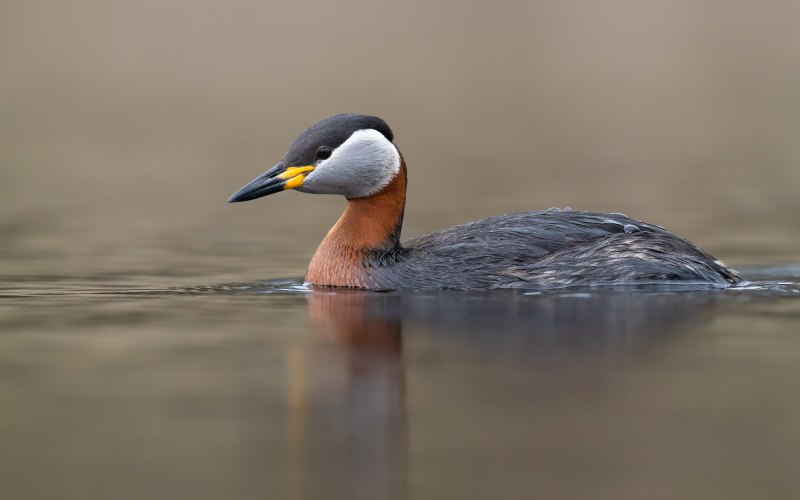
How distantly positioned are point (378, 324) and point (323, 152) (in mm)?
2492

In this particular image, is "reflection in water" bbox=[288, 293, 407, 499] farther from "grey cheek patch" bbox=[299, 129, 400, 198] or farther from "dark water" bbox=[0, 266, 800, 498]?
"grey cheek patch" bbox=[299, 129, 400, 198]

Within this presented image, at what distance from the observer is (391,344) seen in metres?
9.03

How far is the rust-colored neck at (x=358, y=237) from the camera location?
38.7 ft

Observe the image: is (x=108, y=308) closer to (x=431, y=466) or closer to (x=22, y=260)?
(x=22, y=260)

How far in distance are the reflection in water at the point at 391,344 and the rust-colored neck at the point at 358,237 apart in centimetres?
30

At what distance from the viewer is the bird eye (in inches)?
468

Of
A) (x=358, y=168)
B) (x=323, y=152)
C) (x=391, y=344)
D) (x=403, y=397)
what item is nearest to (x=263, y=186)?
(x=323, y=152)

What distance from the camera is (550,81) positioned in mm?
40562

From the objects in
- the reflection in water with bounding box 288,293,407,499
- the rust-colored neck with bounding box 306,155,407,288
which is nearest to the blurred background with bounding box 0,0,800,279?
the rust-colored neck with bounding box 306,155,407,288

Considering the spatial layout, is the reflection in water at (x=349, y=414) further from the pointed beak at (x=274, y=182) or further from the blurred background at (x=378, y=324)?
the pointed beak at (x=274, y=182)

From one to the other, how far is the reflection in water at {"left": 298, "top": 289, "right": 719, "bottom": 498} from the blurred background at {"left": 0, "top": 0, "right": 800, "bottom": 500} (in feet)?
0.09

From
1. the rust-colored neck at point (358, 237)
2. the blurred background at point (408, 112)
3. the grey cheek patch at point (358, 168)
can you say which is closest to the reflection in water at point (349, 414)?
the rust-colored neck at point (358, 237)

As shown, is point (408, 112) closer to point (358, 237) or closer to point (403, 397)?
point (358, 237)

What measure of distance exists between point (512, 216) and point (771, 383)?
4.57 m
